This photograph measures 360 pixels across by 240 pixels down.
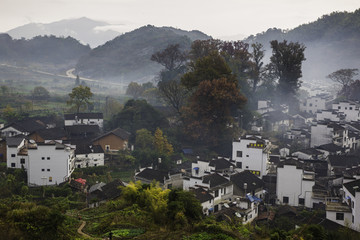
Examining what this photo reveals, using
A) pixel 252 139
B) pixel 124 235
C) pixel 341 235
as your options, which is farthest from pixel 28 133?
pixel 341 235

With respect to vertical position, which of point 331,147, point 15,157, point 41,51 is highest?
point 41,51

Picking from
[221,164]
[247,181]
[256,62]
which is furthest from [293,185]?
[256,62]

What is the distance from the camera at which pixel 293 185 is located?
2044 centimetres

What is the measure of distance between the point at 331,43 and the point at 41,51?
7640 cm

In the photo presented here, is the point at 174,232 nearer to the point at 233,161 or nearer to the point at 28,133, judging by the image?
the point at 233,161

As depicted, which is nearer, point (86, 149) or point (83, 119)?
point (86, 149)

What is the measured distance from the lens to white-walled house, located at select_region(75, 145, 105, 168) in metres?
25.9

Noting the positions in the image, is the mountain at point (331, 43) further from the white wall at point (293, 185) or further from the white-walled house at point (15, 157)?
the white-walled house at point (15, 157)

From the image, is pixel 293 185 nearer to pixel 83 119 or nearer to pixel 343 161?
pixel 343 161

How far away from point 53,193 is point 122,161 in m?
7.61

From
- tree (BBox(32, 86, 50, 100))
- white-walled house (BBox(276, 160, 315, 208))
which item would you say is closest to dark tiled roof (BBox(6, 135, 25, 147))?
white-walled house (BBox(276, 160, 315, 208))

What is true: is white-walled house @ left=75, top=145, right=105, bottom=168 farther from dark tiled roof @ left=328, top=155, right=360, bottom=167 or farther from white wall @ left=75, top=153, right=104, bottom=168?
dark tiled roof @ left=328, top=155, right=360, bottom=167

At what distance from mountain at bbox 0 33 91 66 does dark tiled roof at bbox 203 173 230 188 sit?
88488 mm

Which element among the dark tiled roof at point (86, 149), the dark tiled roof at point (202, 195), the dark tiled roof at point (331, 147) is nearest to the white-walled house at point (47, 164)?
the dark tiled roof at point (86, 149)
